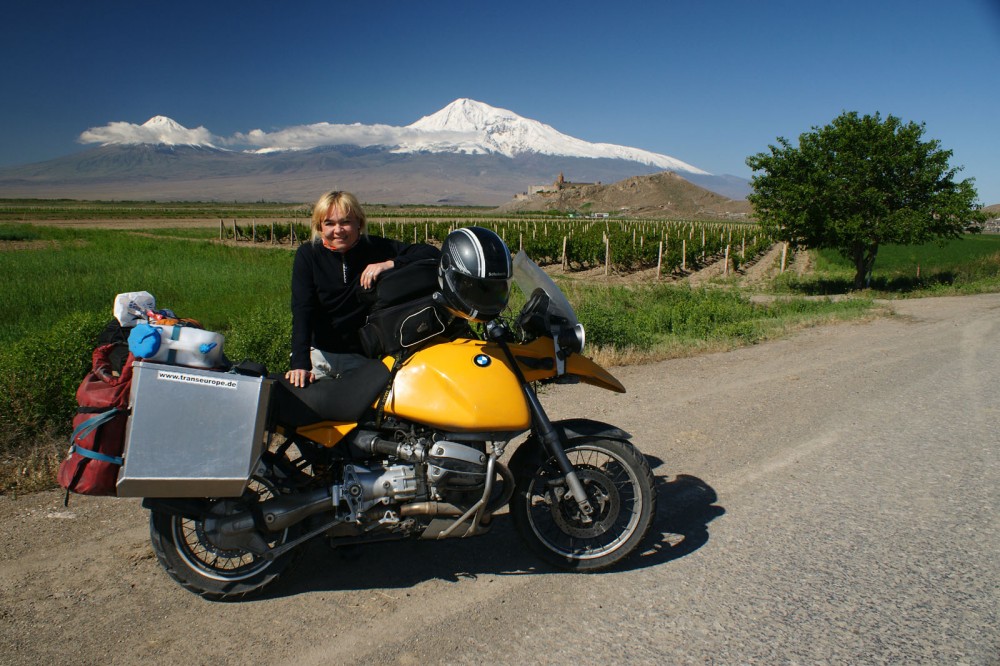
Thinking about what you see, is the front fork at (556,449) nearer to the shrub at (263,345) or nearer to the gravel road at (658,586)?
the gravel road at (658,586)

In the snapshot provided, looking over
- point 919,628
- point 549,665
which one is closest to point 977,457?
point 919,628

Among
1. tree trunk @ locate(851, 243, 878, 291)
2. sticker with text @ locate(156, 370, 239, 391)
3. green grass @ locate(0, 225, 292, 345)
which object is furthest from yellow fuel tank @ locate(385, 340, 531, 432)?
tree trunk @ locate(851, 243, 878, 291)

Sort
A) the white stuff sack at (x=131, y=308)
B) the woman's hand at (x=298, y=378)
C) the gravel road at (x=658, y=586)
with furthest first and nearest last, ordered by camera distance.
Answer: the woman's hand at (x=298, y=378)
the white stuff sack at (x=131, y=308)
the gravel road at (x=658, y=586)

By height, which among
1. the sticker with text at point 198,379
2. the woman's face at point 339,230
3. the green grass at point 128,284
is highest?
the woman's face at point 339,230

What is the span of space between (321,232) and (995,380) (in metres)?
7.15

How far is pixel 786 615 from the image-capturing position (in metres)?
3.17

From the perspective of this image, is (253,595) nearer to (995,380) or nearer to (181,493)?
(181,493)

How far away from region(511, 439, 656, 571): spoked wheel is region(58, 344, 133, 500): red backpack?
1751 millimetres

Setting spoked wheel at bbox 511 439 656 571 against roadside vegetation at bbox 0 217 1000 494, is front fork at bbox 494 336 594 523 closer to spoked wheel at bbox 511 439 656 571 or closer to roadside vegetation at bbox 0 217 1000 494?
spoked wheel at bbox 511 439 656 571

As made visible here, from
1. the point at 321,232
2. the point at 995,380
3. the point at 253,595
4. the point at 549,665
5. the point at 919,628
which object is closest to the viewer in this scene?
the point at 549,665

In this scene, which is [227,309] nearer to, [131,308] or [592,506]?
[131,308]

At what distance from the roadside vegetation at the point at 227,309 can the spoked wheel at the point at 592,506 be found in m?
3.04

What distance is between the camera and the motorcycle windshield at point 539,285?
3.45m

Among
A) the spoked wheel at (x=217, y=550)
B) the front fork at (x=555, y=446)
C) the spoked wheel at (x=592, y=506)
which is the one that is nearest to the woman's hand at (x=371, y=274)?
the front fork at (x=555, y=446)
